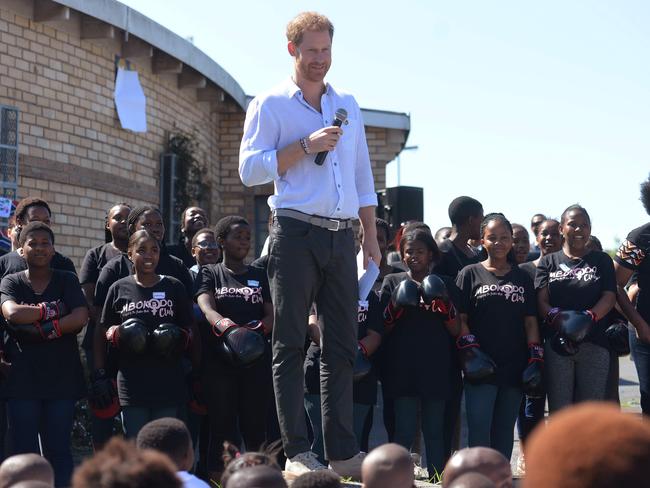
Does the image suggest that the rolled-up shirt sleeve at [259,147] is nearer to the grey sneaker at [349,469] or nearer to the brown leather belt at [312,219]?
the brown leather belt at [312,219]

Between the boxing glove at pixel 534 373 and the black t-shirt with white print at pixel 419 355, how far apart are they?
0.52 m

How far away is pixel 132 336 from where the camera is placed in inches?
246

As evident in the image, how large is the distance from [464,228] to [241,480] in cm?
516

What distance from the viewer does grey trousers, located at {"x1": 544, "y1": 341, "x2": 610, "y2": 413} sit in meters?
6.85

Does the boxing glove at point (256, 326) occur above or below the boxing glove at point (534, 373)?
above

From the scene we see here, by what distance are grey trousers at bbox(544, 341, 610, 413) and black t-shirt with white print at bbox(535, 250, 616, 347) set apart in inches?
3.8

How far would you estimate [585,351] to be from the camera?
22.7ft

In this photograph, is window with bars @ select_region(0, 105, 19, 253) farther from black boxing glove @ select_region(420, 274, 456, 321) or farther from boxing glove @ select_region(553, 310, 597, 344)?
boxing glove @ select_region(553, 310, 597, 344)

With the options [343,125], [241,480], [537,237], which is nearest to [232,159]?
[537,237]

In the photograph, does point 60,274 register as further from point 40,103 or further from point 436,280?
point 40,103

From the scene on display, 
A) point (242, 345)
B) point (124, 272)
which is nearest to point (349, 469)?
point (242, 345)

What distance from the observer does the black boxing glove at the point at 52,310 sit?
630cm

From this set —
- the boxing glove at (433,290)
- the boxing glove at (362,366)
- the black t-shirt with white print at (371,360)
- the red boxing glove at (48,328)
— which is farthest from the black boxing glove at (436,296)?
the red boxing glove at (48,328)

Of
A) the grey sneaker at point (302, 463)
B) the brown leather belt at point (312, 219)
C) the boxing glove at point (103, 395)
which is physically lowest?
the grey sneaker at point (302, 463)
